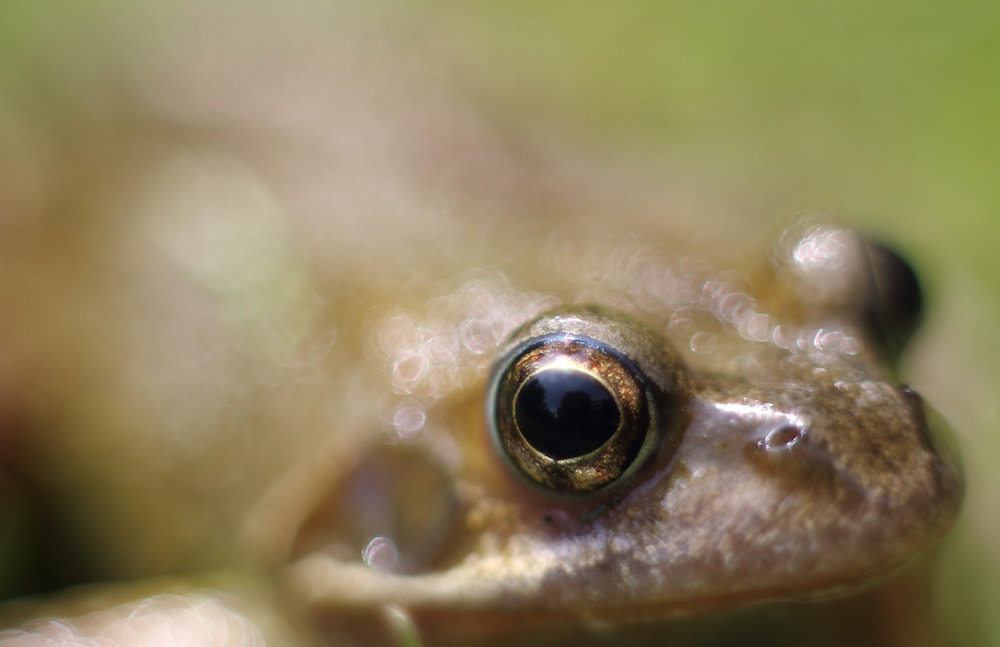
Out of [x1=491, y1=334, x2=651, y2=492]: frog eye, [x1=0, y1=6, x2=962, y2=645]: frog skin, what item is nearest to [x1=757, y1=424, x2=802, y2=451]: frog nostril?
[x1=0, y1=6, x2=962, y2=645]: frog skin

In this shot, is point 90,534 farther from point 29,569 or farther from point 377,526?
point 377,526

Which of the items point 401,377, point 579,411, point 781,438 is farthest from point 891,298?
point 401,377

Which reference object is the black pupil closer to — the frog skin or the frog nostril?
the frog skin

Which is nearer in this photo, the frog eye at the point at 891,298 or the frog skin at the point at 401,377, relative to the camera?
the frog skin at the point at 401,377

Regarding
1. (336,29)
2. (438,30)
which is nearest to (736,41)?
(438,30)

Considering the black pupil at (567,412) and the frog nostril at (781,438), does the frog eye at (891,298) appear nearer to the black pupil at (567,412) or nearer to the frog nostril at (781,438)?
the frog nostril at (781,438)

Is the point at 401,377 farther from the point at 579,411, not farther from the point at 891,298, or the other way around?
the point at 891,298

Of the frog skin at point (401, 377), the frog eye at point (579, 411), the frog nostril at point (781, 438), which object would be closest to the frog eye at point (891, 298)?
the frog skin at point (401, 377)
